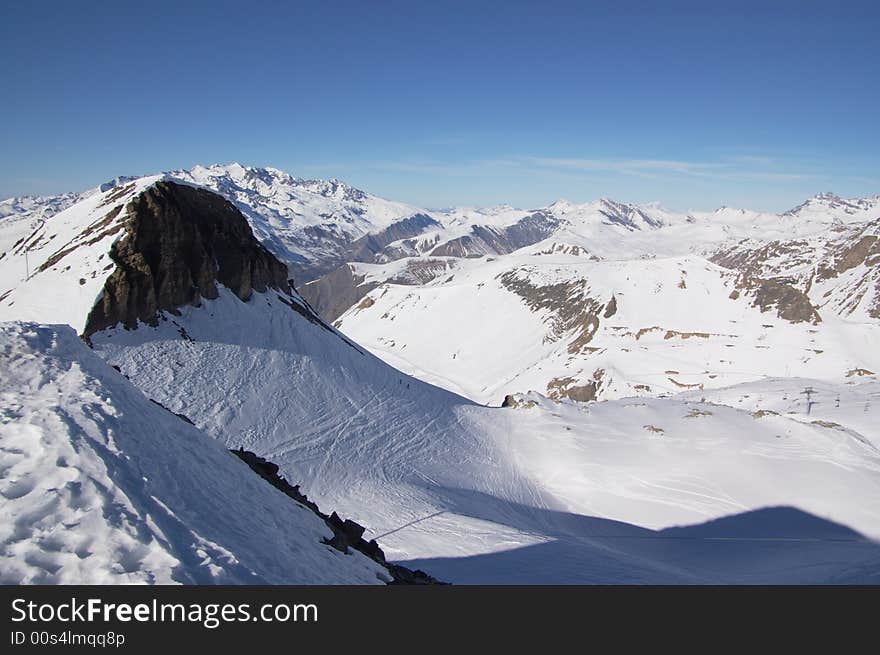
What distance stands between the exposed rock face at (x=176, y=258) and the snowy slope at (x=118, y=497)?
1926cm

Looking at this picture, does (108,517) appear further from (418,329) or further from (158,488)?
(418,329)

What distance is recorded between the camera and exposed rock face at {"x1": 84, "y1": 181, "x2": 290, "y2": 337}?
27.0 meters

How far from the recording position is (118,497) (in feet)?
22.2

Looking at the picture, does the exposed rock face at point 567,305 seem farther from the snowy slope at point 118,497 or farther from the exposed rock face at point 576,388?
the snowy slope at point 118,497

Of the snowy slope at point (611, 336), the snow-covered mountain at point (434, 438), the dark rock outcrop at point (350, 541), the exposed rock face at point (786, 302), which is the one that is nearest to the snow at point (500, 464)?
the snow-covered mountain at point (434, 438)

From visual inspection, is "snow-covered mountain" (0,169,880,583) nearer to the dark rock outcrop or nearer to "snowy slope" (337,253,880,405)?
the dark rock outcrop

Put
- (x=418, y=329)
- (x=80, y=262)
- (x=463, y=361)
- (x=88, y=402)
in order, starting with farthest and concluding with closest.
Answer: (x=418, y=329) → (x=463, y=361) → (x=80, y=262) → (x=88, y=402)

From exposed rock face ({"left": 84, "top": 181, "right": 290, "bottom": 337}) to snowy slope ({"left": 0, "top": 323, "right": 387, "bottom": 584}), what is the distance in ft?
63.2

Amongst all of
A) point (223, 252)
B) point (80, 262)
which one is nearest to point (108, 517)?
point (80, 262)

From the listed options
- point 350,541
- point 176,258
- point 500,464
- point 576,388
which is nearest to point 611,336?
point 576,388

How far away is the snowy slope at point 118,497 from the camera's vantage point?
5788mm
